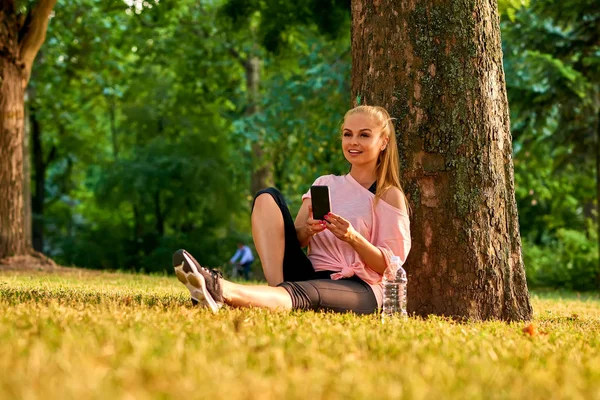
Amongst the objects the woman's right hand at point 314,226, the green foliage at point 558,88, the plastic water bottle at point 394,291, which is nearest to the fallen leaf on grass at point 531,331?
the plastic water bottle at point 394,291

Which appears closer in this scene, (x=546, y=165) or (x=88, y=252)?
(x=546, y=165)

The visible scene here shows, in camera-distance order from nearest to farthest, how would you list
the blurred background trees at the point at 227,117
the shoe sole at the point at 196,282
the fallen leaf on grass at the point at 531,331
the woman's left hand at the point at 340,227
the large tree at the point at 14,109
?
the shoe sole at the point at 196,282 < the fallen leaf on grass at the point at 531,331 < the woman's left hand at the point at 340,227 < the large tree at the point at 14,109 < the blurred background trees at the point at 227,117

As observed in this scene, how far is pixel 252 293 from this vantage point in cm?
553

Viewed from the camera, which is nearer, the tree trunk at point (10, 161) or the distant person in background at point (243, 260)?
the tree trunk at point (10, 161)

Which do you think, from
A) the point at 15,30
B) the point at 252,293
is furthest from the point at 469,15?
the point at 15,30

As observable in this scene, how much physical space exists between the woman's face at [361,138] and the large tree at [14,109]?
10.4 meters

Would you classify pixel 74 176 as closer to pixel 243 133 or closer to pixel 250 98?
pixel 250 98

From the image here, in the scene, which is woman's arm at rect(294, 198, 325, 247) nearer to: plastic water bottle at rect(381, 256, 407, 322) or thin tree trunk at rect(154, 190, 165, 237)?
plastic water bottle at rect(381, 256, 407, 322)

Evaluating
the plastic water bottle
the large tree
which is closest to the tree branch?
the large tree

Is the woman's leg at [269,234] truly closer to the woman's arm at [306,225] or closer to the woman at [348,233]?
the woman at [348,233]

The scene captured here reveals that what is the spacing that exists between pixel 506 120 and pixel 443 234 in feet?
3.85

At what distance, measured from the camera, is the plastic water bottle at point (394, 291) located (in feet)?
20.1

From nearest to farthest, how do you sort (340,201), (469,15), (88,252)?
(340,201), (469,15), (88,252)

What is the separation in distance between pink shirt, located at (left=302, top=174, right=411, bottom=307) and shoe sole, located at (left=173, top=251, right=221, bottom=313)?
3.91ft
